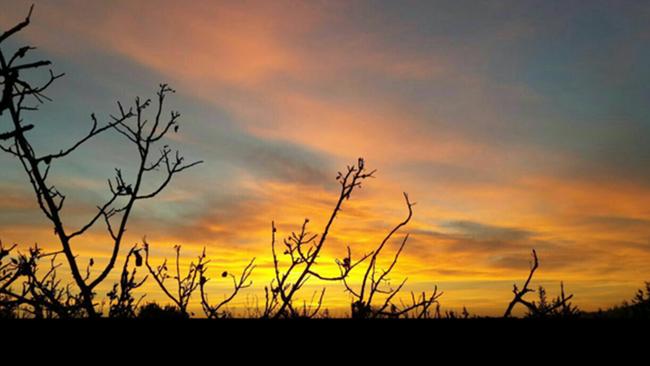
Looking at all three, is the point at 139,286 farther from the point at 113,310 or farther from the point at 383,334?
the point at 383,334

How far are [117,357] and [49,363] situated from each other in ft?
0.66

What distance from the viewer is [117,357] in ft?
5.85

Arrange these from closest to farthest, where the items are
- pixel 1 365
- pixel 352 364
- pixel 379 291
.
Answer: pixel 1 365 < pixel 352 364 < pixel 379 291

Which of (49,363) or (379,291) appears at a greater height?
(379,291)

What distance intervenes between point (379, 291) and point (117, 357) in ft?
15.3

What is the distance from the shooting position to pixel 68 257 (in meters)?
4.73

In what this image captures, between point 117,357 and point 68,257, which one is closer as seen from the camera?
point 117,357

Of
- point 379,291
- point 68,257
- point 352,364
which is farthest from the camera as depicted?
point 379,291

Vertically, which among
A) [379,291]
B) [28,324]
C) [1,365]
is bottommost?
[1,365]

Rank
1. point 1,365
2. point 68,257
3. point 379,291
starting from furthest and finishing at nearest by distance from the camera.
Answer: point 379,291
point 68,257
point 1,365

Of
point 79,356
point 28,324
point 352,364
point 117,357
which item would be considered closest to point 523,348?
point 352,364

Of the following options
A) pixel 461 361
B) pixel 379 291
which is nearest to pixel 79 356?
pixel 461 361

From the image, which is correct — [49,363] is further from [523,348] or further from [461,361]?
[523,348]

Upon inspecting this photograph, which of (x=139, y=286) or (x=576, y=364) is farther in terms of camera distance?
(x=139, y=286)
